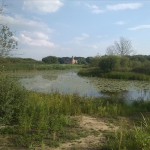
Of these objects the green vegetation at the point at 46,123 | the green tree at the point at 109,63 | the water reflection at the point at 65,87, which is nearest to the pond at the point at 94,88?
the water reflection at the point at 65,87

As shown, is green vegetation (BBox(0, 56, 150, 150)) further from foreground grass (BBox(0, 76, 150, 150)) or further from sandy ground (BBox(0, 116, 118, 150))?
sandy ground (BBox(0, 116, 118, 150))

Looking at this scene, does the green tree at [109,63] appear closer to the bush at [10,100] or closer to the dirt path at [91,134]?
the dirt path at [91,134]

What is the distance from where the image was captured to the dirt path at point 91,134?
7.74m

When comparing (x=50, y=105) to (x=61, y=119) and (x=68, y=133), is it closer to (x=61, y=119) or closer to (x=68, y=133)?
(x=61, y=119)

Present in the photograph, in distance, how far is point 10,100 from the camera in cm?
925

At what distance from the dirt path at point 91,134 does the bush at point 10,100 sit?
2.00m

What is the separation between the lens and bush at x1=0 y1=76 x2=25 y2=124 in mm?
9031

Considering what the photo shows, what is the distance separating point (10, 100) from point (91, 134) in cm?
251

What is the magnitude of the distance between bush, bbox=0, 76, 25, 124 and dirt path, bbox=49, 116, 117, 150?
2.00 m

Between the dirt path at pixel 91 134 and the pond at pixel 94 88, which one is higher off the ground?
the dirt path at pixel 91 134

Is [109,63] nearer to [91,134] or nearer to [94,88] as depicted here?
[94,88]

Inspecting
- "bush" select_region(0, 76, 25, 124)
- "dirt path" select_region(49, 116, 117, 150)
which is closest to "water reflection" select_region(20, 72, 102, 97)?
"dirt path" select_region(49, 116, 117, 150)

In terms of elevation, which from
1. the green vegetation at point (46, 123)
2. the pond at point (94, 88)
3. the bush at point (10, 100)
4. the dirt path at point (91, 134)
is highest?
the bush at point (10, 100)

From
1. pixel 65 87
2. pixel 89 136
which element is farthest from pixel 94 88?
pixel 89 136
